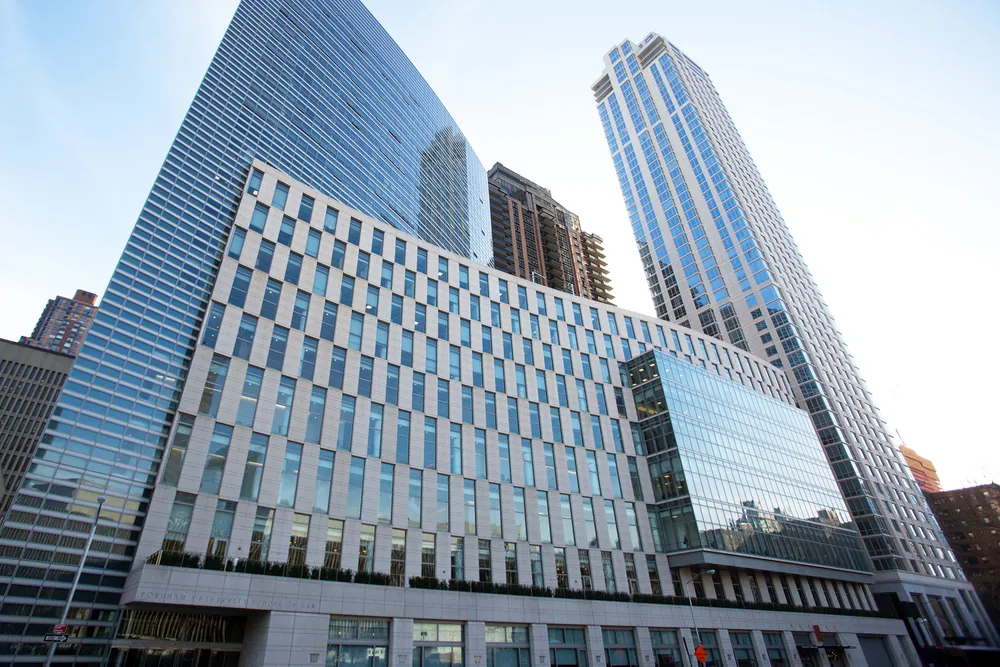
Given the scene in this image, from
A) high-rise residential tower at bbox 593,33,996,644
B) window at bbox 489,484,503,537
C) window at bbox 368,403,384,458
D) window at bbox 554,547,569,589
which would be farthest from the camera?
high-rise residential tower at bbox 593,33,996,644

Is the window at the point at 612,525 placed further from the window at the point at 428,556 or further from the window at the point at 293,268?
the window at the point at 293,268

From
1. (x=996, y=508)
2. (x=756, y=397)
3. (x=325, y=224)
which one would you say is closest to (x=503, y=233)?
(x=756, y=397)

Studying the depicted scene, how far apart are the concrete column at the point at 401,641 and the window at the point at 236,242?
97.3 ft

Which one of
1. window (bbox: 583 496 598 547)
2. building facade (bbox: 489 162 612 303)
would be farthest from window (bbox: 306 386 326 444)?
building facade (bbox: 489 162 612 303)

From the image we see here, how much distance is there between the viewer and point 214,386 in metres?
39.1

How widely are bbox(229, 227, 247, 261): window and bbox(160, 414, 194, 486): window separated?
14.0m

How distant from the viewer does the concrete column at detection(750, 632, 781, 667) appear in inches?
2049

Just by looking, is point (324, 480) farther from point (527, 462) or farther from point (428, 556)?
point (527, 462)

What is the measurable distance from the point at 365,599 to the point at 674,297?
101 metres

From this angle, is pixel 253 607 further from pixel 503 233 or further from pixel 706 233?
pixel 503 233

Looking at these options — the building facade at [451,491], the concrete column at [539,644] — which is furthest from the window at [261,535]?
the concrete column at [539,644]

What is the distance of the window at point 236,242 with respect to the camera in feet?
147

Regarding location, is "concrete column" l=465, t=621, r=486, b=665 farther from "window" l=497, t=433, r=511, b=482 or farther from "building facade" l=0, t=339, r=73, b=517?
"building facade" l=0, t=339, r=73, b=517

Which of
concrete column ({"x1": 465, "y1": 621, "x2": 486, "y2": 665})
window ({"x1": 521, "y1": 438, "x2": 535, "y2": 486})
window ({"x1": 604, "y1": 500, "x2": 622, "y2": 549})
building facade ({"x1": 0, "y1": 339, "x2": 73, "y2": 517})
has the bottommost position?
concrete column ({"x1": 465, "y1": 621, "x2": 486, "y2": 665})
